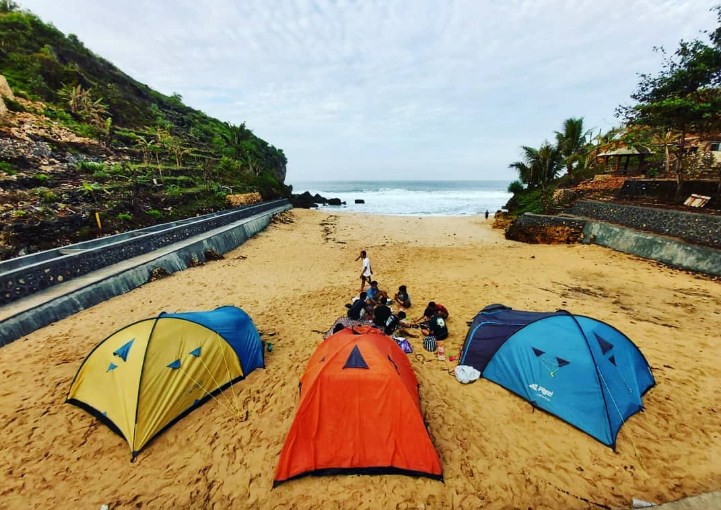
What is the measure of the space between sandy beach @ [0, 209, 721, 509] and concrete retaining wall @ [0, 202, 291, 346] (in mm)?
345

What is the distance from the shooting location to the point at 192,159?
33.8 metres

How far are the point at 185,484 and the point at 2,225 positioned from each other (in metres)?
15.6

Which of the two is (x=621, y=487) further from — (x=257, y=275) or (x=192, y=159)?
(x=192, y=159)

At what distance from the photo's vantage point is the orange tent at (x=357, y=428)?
13.1 feet

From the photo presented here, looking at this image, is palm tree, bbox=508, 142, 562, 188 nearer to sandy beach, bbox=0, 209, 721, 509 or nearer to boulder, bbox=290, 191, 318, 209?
sandy beach, bbox=0, 209, 721, 509

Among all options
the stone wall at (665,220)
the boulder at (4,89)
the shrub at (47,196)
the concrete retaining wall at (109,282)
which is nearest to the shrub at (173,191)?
the shrub at (47,196)

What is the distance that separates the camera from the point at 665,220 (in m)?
13.7

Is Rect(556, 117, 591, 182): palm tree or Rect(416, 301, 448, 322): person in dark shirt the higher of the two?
Rect(556, 117, 591, 182): palm tree

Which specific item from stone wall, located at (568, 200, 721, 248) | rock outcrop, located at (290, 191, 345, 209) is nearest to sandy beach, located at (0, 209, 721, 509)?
stone wall, located at (568, 200, 721, 248)

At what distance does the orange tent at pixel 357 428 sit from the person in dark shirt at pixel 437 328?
3293mm

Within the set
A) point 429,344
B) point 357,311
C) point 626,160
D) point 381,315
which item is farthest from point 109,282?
point 626,160

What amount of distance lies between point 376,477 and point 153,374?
3.89m

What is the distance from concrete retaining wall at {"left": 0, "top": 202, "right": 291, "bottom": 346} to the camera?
731cm

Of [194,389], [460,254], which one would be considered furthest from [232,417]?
[460,254]
